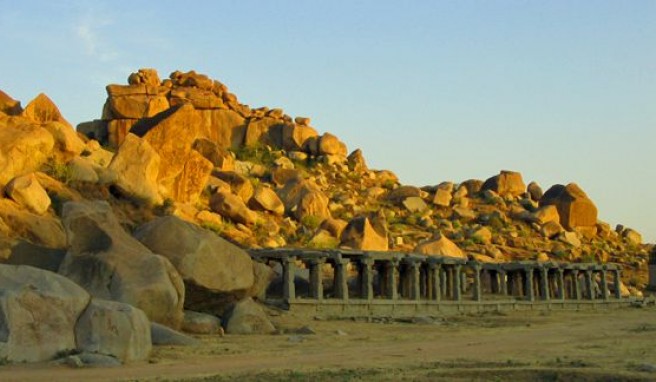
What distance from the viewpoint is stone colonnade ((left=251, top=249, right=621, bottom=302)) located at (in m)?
32.5

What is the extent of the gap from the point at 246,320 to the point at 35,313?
9.58 metres

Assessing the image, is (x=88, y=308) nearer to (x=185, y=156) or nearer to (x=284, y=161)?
(x=185, y=156)

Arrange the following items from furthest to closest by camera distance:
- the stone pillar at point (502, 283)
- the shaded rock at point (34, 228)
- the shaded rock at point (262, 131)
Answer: the shaded rock at point (262, 131) < the stone pillar at point (502, 283) < the shaded rock at point (34, 228)

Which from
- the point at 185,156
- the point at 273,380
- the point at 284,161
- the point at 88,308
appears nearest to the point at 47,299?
the point at 88,308

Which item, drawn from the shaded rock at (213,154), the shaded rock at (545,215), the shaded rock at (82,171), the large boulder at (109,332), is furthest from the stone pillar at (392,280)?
the shaded rock at (545,215)

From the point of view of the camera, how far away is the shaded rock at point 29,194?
2906 cm

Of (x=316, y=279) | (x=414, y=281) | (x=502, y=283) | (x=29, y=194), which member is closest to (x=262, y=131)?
(x=502, y=283)

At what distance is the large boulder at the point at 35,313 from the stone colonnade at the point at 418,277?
1593 cm

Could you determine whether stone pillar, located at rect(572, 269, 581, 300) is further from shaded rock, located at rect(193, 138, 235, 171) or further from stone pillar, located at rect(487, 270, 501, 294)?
shaded rock, located at rect(193, 138, 235, 171)

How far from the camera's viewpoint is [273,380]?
13008 mm

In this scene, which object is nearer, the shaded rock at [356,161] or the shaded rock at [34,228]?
the shaded rock at [34,228]

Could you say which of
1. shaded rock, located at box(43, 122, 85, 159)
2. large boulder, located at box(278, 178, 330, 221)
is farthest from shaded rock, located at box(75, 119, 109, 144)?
shaded rock, located at box(43, 122, 85, 159)

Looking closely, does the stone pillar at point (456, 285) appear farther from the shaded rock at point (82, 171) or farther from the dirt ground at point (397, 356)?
the shaded rock at point (82, 171)

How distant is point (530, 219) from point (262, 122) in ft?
92.2
